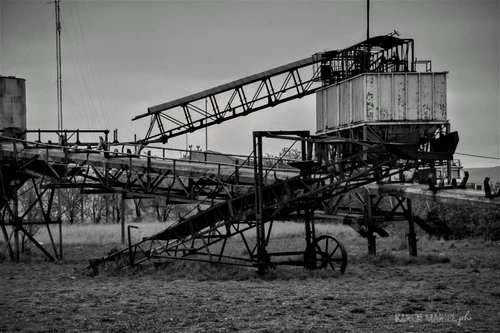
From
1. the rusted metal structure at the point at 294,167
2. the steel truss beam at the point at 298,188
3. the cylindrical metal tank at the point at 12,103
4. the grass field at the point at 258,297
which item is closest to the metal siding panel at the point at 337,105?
the rusted metal structure at the point at 294,167

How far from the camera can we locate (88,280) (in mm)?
22391

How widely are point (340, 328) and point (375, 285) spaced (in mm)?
6307

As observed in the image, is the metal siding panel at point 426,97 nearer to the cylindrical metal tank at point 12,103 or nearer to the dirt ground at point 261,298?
the dirt ground at point 261,298

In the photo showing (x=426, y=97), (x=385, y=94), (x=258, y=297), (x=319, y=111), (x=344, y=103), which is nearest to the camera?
(x=258, y=297)

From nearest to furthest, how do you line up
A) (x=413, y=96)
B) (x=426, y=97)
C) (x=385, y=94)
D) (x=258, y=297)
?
1. (x=258, y=297)
2. (x=385, y=94)
3. (x=413, y=96)
4. (x=426, y=97)

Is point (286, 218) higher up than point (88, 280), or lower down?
higher up

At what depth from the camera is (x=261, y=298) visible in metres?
17.3

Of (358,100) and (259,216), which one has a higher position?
(358,100)

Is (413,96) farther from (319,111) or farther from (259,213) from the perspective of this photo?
(259,213)

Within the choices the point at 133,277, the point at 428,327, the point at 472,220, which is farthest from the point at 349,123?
the point at 428,327

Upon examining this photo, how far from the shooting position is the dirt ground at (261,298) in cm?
1384

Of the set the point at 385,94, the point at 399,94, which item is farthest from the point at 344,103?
the point at 399,94

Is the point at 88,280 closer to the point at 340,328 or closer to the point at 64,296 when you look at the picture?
the point at 64,296

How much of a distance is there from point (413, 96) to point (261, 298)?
972 inches
